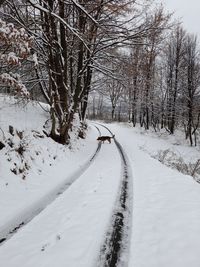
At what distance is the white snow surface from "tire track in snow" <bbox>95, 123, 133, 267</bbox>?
0.10 m

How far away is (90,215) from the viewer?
5945mm

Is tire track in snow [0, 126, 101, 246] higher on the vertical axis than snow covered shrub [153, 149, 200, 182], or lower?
higher

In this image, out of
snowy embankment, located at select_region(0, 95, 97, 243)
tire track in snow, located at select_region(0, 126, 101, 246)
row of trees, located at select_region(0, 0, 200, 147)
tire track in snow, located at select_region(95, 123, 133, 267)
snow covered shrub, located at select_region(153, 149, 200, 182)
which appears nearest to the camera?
tire track in snow, located at select_region(95, 123, 133, 267)

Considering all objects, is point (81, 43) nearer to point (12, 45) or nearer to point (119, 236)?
point (12, 45)

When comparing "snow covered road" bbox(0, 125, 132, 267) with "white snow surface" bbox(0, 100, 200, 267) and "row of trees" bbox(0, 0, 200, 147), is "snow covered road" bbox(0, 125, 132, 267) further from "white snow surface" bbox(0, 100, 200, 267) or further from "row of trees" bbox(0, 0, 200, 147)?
"row of trees" bbox(0, 0, 200, 147)

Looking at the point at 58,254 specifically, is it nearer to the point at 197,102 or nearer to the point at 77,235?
the point at 77,235

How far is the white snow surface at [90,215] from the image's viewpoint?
430 centimetres

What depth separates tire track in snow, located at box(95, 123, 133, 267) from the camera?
13.7ft

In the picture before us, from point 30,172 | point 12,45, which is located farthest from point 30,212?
point 12,45

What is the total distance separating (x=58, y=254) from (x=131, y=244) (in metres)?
1.29

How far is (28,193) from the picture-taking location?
24.6ft

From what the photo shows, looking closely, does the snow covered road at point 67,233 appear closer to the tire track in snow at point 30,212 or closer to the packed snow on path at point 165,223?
the tire track in snow at point 30,212

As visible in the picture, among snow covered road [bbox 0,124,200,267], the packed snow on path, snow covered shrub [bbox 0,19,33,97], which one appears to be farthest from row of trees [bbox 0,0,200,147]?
the packed snow on path

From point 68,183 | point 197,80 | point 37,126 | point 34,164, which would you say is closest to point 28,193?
point 68,183
